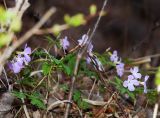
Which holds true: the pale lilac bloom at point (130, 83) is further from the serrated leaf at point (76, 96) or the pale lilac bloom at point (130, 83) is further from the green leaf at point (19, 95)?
the green leaf at point (19, 95)

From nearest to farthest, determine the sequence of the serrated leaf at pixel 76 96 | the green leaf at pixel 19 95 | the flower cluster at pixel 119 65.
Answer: the green leaf at pixel 19 95 < the serrated leaf at pixel 76 96 < the flower cluster at pixel 119 65

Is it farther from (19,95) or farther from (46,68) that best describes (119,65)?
(19,95)

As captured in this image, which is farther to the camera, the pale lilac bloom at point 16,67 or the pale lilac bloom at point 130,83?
the pale lilac bloom at point 130,83

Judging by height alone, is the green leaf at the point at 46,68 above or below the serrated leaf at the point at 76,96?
above

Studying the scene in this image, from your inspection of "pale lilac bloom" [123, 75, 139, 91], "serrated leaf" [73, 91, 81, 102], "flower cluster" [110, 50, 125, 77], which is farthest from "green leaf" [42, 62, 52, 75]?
"flower cluster" [110, 50, 125, 77]

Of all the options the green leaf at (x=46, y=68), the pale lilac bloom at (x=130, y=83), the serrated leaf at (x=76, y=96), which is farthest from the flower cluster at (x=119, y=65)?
the green leaf at (x=46, y=68)

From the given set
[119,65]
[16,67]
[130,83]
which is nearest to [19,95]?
[16,67]

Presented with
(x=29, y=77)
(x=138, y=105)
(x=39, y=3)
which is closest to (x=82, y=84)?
(x=138, y=105)

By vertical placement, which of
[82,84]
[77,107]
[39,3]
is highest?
[39,3]

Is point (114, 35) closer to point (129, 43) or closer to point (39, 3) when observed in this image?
point (129, 43)

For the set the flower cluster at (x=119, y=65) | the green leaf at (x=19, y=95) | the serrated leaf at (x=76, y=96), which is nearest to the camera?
the green leaf at (x=19, y=95)

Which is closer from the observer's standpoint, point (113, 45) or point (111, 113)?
point (111, 113)
